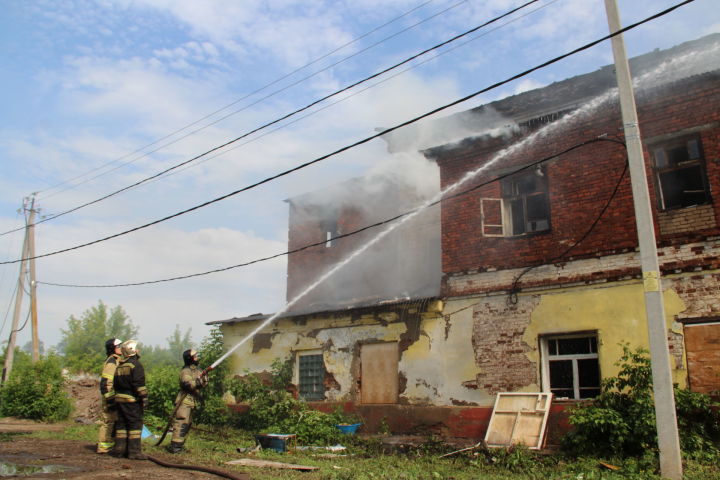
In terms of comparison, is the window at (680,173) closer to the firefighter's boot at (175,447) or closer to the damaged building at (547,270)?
the damaged building at (547,270)

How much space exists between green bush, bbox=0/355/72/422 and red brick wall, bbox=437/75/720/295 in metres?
12.2

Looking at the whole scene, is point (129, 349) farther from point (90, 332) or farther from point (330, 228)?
point (90, 332)

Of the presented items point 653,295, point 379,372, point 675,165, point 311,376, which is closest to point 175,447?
point 379,372

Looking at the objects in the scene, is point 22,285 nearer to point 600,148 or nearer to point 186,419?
point 186,419

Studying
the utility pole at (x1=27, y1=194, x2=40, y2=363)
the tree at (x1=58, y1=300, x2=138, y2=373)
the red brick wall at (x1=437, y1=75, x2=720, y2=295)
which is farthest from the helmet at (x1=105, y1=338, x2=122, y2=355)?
the tree at (x1=58, y1=300, x2=138, y2=373)

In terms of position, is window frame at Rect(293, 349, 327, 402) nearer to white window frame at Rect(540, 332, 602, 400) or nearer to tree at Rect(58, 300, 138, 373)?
white window frame at Rect(540, 332, 602, 400)

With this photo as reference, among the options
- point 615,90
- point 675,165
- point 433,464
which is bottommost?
point 433,464

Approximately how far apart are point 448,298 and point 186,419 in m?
6.10

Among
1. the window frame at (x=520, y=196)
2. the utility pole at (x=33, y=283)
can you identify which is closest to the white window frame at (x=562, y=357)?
the window frame at (x=520, y=196)

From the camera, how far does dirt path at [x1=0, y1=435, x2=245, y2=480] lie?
23.3ft

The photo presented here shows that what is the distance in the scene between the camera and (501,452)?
32.8 feet

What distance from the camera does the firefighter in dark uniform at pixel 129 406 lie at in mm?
8828

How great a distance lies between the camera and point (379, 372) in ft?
47.3

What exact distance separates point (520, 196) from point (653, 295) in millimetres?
5689
